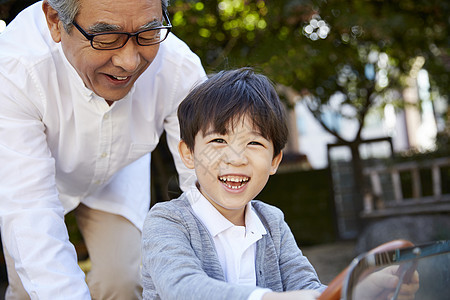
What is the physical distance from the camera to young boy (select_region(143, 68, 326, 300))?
5.13 feet

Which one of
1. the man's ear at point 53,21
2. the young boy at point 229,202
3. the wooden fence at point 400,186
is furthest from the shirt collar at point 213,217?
the wooden fence at point 400,186

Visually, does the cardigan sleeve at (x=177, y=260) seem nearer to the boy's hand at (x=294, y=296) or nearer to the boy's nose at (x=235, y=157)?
the boy's hand at (x=294, y=296)

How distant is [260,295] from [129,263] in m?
1.40

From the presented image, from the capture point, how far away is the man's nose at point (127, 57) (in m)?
1.83

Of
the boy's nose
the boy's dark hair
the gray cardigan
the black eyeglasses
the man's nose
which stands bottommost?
the gray cardigan

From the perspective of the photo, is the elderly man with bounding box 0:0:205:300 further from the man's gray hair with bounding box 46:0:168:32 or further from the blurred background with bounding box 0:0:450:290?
the blurred background with bounding box 0:0:450:290

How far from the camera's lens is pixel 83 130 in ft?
7.35

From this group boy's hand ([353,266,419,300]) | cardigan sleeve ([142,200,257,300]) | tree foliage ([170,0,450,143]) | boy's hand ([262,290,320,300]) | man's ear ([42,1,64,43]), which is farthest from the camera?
tree foliage ([170,0,450,143])

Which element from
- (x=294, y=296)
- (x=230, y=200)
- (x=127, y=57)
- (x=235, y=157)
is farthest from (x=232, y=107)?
(x=294, y=296)

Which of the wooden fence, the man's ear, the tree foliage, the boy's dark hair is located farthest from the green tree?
the boy's dark hair

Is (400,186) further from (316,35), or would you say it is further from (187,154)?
(187,154)

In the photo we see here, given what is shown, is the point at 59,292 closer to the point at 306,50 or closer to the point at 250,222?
the point at 250,222

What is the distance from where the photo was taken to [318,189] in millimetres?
8234

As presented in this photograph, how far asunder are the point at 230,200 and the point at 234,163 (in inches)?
4.2
